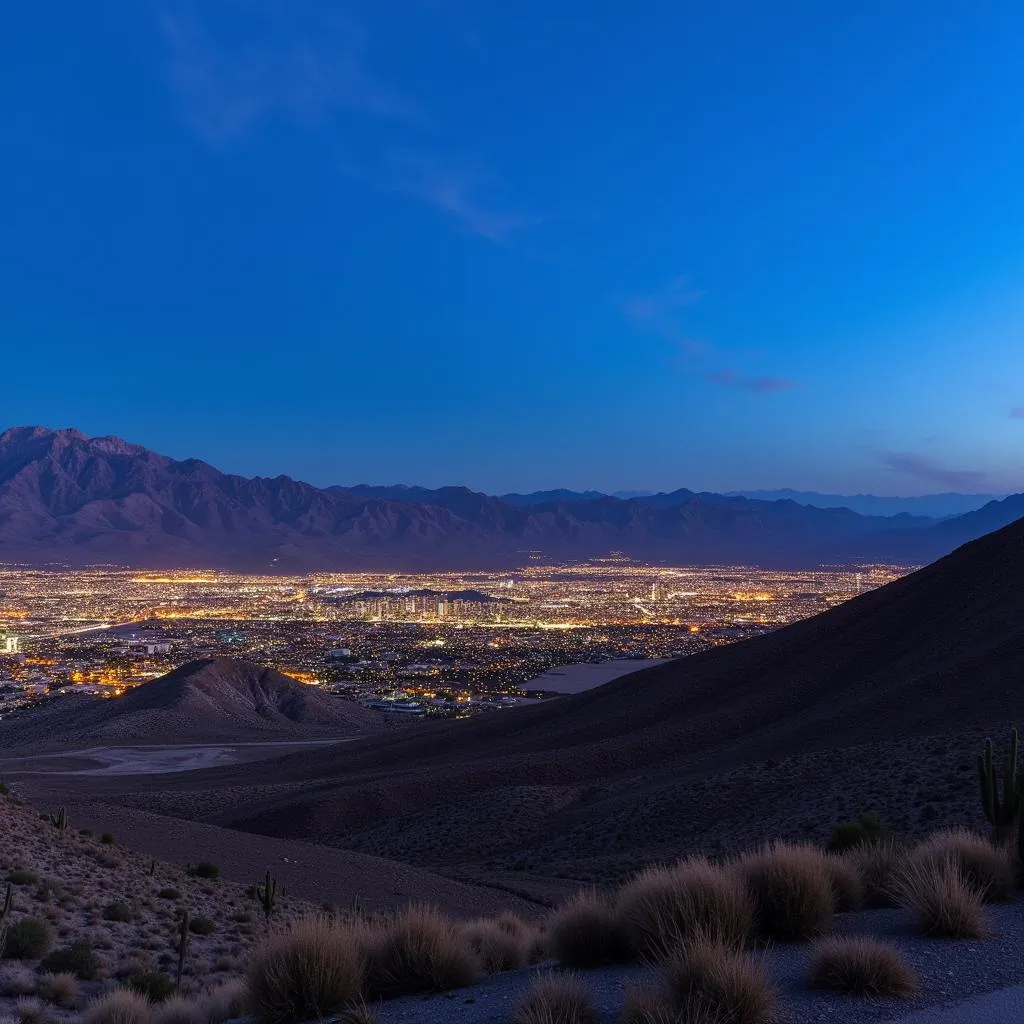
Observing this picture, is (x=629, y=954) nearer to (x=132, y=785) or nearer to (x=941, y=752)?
(x=941, y=752)

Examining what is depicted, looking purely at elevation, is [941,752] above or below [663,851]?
above

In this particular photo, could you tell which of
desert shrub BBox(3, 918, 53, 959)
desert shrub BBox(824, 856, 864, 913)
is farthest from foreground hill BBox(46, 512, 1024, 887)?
desert shrub BBox(3, 918, 53, 959)

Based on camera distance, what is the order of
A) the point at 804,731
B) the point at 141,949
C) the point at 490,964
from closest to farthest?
→ the point at 490,964
the point at 141,949
the point at 804,731

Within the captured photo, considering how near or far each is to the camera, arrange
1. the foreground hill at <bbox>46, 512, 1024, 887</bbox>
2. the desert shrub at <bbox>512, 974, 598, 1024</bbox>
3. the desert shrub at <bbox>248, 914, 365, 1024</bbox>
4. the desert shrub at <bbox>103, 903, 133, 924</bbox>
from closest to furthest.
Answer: the desert shrub at <bbox>512, 974, 598, 1024</bbox>, the desert shrub at <bbox>248, 914, 365, 1024</bbox>, the desert shrub at <bbox>103, 903, 133, 924</bbox>, the foreground hill at <bbox>46, 512, 1024, 887</bbox>

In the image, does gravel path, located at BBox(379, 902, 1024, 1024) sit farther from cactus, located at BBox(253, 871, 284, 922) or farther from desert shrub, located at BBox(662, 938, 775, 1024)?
cactus, located at BBox(253, 871, 284, 922)

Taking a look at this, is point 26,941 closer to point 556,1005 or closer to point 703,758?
point 556,1005

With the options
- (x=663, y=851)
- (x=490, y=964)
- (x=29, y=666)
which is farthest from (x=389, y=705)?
(x=490, y=964)
